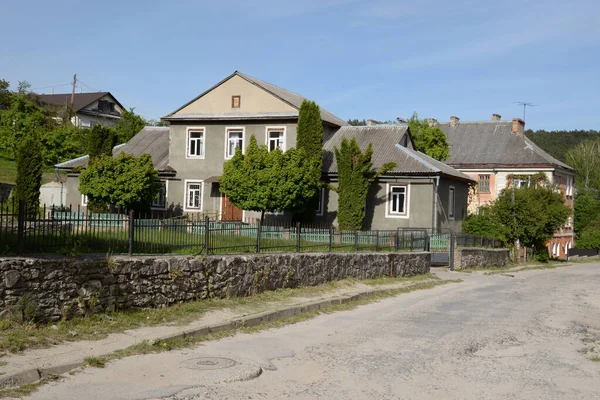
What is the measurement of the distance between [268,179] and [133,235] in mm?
19500

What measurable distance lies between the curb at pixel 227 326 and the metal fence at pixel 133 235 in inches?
76.2

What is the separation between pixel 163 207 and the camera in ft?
127

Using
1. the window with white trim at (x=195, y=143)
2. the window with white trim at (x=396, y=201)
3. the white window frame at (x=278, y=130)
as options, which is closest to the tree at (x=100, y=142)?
the window with white trim at (x=195, y=143)

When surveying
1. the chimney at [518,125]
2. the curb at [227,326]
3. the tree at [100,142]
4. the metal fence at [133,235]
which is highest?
the chimney at [518,125]

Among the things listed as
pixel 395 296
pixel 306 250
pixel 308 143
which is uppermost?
pixel 308 143

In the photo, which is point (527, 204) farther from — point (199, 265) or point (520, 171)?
point (199, 265)

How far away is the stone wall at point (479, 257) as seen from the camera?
29.5 m

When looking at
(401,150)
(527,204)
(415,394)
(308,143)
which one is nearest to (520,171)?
(527,204)

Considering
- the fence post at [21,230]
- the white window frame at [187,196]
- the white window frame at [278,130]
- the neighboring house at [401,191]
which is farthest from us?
the white window frame at [187,196]

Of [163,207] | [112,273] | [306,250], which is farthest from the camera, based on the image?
[163,207]

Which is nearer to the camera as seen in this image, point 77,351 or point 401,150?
point 77,351

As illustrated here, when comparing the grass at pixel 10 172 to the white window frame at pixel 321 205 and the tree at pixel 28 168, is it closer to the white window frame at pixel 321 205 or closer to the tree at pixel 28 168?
the tree at pixel 28 168

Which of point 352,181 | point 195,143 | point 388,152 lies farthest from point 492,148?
point 195,143

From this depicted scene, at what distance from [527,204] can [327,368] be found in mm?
32129
